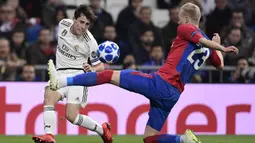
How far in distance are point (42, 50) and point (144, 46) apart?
2062 mm

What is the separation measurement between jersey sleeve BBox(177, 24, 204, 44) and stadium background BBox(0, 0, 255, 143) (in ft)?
12.8

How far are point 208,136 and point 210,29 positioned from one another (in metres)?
3.18

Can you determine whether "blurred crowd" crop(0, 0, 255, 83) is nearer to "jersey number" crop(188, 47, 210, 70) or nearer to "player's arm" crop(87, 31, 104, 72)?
"player's arm" crop(87, 31, 104, 72)

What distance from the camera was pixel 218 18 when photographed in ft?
55.6

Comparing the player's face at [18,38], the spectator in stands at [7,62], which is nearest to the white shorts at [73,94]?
the spectator in stands at [7,62]

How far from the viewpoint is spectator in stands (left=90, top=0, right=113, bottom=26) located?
16.3m

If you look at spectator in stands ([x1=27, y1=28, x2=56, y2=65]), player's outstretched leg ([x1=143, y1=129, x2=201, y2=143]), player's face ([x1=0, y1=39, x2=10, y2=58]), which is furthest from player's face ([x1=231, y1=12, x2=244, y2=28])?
player's outstretched leg ([x1=143, y1=129, x2=201, y2=143])

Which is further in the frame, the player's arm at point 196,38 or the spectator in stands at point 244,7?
the spectator in stands at point 244,7

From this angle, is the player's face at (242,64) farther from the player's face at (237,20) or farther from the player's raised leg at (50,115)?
the player's raised leg at (50,115)

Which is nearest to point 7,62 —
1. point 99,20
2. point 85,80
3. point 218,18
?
point 99,20

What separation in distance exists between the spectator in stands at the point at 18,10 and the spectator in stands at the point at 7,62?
981mm

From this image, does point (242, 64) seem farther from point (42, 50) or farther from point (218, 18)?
point (42, 50)

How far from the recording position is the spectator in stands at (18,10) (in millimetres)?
16141

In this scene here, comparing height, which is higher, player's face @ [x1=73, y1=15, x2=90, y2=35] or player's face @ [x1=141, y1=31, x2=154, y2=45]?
player's face @ [x1=73, y1=15, x2=90, y2=35]
